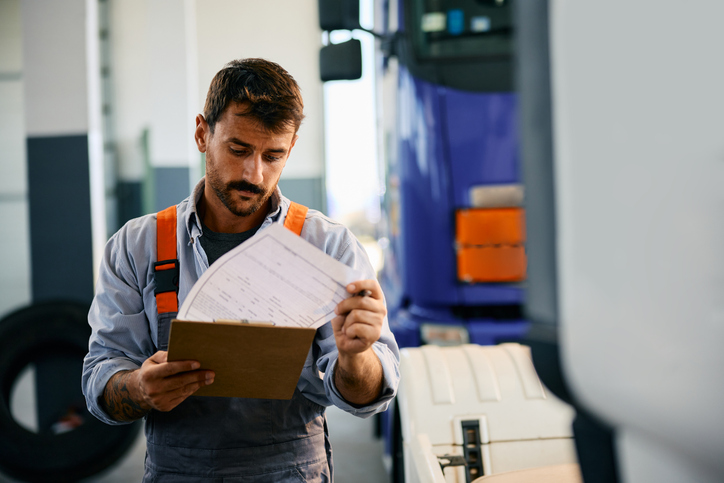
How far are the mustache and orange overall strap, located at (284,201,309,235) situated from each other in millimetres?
91

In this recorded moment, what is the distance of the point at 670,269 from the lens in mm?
457

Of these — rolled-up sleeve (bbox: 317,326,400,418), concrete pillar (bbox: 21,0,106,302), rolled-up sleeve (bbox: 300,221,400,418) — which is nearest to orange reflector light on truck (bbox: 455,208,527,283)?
rolled-up sleeve (bbox: 300,221,400,418)

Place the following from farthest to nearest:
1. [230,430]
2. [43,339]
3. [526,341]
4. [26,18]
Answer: [26,18]
[43,339]
[230,430]
[526,341]

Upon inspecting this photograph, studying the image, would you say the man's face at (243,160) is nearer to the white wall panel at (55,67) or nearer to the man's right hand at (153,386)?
the man's right hand at (153,386)

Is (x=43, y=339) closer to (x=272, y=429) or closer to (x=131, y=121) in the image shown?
(x=272, y=429)

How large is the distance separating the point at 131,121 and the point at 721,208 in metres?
6.72

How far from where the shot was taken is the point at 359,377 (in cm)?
115

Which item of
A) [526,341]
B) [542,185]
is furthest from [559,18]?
[526,341]

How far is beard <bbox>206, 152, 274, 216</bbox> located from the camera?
4.41ft

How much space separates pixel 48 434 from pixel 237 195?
224 centimetres

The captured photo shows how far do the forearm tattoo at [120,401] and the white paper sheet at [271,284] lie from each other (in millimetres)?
303

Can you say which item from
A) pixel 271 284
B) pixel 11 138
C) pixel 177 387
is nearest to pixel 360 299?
pixel 271 284

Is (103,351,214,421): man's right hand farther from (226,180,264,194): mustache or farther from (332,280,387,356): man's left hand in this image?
(226,180,264,194): mustache

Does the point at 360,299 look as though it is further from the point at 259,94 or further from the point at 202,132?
the point at 202,132
